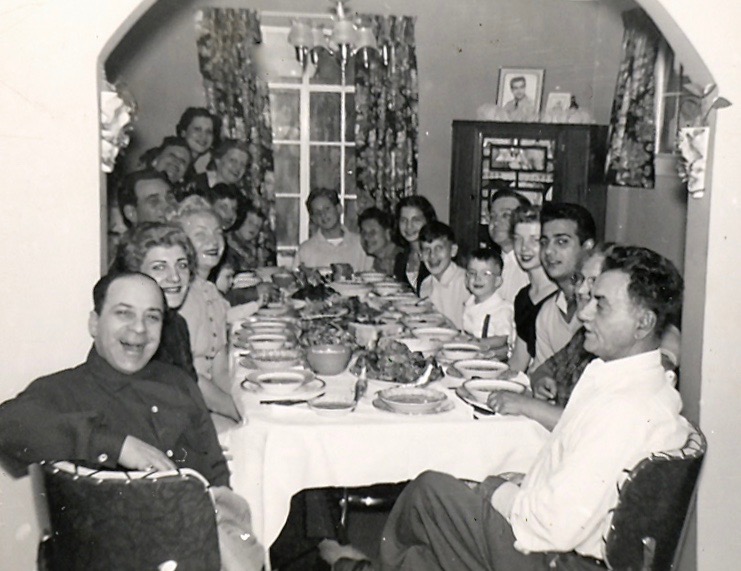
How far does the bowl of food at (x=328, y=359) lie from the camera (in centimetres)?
327

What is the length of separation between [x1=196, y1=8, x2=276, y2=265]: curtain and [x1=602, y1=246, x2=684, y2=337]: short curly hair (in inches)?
226

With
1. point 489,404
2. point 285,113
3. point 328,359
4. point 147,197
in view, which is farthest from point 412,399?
point 285,113

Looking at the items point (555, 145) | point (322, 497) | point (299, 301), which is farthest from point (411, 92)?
point (322, 497)

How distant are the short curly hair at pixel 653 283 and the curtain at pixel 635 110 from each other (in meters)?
4.87

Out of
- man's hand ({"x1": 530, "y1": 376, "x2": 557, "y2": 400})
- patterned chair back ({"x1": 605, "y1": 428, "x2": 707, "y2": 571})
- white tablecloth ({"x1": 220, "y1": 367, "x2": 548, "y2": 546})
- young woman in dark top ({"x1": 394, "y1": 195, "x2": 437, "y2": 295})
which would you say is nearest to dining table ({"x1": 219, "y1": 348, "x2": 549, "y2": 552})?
white tablecloth ({"x1": 220, "y1": 367, "x2": 548, "y2": 546})

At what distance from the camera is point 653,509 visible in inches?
84.2

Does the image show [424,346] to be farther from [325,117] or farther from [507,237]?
[325,117]

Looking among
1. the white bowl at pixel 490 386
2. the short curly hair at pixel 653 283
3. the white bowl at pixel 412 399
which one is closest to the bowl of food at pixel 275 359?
the white bowl at pixel 412 399

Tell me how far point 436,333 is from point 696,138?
1.58 m

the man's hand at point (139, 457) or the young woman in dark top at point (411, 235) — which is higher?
the young woman in dark top at point (411, 235)

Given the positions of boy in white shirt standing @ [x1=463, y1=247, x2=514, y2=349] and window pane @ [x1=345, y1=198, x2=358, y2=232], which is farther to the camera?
window pane @ [x1=345, y1=198, x2=358, y2=232]

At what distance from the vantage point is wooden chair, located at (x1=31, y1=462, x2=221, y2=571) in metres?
1.92

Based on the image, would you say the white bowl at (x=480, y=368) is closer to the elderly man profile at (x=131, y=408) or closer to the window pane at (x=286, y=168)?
the elderly man profile at (x=131, y=408)

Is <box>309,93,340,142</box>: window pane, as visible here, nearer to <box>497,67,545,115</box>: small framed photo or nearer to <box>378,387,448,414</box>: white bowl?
<box>497,67,545,115</box>: small framed photo
